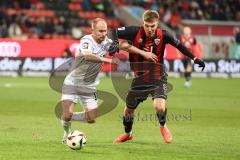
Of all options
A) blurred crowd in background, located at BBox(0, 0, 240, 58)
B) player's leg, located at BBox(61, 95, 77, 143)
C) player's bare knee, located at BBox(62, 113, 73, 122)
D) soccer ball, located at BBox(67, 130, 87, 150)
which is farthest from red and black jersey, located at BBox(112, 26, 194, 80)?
blurred crowd in background, located at BBox(0, 0, 240, 58)

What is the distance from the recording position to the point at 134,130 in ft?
44.5

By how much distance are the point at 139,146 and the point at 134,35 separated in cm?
184

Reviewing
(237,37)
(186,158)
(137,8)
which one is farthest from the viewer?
(137,8)

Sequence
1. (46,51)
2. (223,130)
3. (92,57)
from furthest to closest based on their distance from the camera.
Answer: (46,51) < (223,130) < (92,57)

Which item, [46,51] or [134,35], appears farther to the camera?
[46,51]

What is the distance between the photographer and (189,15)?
39688 mm

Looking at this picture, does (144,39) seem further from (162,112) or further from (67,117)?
(67,117)

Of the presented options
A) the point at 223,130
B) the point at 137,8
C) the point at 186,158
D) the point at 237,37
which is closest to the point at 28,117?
the point at 223,130

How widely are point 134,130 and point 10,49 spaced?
17183 millimetres

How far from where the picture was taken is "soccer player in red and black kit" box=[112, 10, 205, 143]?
1127 cm

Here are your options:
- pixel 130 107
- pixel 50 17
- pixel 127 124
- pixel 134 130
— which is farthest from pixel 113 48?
pixel 50 17

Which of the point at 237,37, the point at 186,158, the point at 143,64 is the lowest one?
the point at 237,37

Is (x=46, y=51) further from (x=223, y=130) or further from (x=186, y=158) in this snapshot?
(x=186, y=158)

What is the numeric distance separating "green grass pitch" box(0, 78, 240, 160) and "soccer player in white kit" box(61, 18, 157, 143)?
1.97 ft
